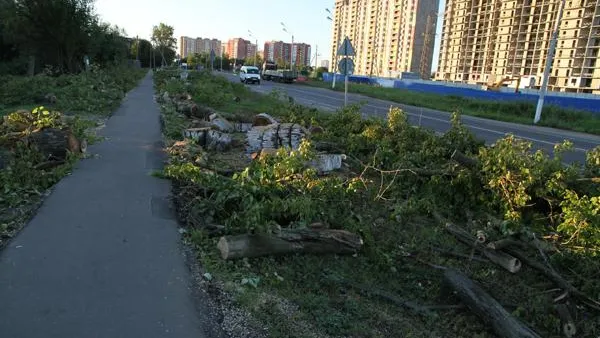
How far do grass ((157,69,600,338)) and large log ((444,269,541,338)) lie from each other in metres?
0.15

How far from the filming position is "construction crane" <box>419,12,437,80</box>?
104 meters

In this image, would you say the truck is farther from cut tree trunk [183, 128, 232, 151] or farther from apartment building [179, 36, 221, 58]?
apartment building [179, 36, 221, 58]

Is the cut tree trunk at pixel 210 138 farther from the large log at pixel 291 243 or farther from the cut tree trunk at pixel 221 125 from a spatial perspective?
the large log at pixel 291 243

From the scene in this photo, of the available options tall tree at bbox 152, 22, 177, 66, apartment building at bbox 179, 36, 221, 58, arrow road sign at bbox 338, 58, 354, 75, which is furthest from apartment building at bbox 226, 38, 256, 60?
arrow road sign at bbox 338, 58, 354, 75

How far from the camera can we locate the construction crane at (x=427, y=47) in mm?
103556

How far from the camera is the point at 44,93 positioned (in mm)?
18234

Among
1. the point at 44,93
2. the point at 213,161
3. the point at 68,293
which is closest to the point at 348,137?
the point at 213,161

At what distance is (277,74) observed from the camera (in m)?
59.6

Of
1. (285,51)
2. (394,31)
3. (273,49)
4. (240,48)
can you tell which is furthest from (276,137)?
(240,48)

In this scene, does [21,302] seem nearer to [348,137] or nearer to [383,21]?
[348,137]

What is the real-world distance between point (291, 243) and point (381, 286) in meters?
1.04

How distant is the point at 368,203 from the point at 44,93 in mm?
16213

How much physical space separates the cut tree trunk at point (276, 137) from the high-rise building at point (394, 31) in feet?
298

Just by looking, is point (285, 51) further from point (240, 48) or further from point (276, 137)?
→ point (276, 137)
